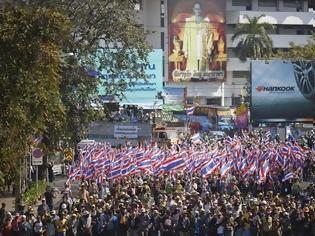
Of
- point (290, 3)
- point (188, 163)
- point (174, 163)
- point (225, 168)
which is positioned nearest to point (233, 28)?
point (290, 3)

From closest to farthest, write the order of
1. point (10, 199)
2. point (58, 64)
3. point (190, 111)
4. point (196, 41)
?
point (58, 64), point (10, 199), point (190, 111), point (196, 41)

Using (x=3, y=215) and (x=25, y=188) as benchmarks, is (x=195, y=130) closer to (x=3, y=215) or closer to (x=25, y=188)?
(x=25, y=188)

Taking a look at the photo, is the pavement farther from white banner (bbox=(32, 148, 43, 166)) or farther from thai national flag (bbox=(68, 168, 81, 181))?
white banner (bbox=(32, 148, 43, 166))

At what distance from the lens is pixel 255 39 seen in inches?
3745

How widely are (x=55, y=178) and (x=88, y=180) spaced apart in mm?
12008

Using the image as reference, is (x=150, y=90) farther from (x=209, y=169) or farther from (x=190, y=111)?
(x=209, y=169)

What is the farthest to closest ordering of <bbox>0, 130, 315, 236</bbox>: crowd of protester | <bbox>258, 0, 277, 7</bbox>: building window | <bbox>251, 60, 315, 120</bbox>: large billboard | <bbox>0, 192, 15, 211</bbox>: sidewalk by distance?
1. <bbox>258, 0, 277, 7</bbox>: building window
2. <bbox>251, 60, 315, 120</bbox>: large billboard
3. <bbox>0, 192, 15, 211</bbox>: sidewalk
4. <bbox>0, 130, 315, 236</bbox>: crowd of protester

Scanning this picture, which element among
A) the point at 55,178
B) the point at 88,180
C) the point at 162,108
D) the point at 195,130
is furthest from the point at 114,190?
the point at 162,108

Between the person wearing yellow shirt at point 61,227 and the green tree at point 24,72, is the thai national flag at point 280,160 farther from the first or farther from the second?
the person wearing yellow shirt at point 61,227

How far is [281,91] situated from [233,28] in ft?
157

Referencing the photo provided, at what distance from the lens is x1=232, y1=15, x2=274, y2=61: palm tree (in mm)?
94625

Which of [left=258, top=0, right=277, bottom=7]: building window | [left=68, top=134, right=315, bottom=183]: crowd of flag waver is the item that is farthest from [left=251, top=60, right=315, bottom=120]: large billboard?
[left=258, top=0, right=277, bottom=7]: building window

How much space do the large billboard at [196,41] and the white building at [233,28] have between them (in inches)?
52.1

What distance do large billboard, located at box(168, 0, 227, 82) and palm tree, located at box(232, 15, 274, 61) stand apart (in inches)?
99.2
